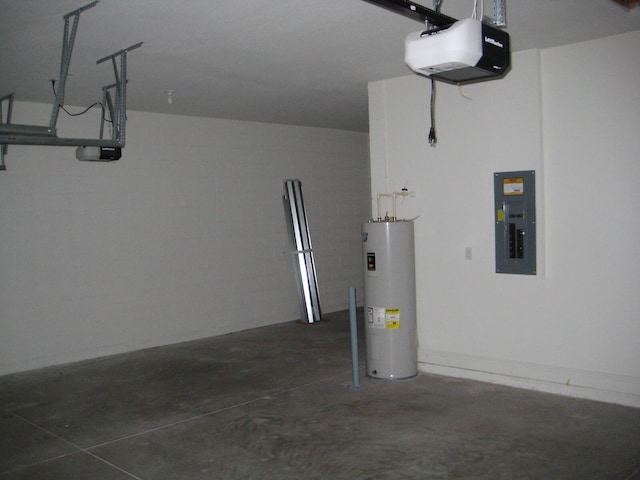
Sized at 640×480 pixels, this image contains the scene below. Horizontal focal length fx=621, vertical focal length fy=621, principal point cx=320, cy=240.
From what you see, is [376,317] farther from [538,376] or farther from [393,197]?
[538,376]

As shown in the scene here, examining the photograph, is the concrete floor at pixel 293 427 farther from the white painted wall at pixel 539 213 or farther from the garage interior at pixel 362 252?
the white painted wall at pixel 539 213

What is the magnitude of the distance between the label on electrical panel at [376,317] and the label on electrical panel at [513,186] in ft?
4.66

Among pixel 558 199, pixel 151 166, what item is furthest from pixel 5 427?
pixel 558 199

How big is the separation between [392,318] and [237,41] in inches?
101

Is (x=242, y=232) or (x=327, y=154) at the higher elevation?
(x=327, y=154)

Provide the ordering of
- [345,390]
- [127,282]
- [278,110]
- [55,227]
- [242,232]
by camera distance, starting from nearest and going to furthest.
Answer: [345,390], [55,227], [127,282], [278,110], [242,232]

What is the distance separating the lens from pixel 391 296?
529 centimetres

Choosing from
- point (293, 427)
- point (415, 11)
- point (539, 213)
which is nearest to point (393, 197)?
point (539, 213)

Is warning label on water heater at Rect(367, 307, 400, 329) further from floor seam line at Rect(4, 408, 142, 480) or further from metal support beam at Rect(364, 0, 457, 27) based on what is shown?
metal support beam at Rect(364, 0, 457, 27)

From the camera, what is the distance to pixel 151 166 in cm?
718

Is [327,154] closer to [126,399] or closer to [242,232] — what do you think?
[242,232]

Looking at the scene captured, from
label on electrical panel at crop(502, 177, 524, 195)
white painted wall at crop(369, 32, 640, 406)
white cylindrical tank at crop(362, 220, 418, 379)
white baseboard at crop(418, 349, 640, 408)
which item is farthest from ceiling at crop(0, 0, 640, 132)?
white baseboard at crop(418, 349, 640, 408)

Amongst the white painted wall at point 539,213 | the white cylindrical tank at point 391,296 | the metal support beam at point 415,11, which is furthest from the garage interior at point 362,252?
the metal support beam at point 415,11

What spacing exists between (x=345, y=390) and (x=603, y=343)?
6.64ft
